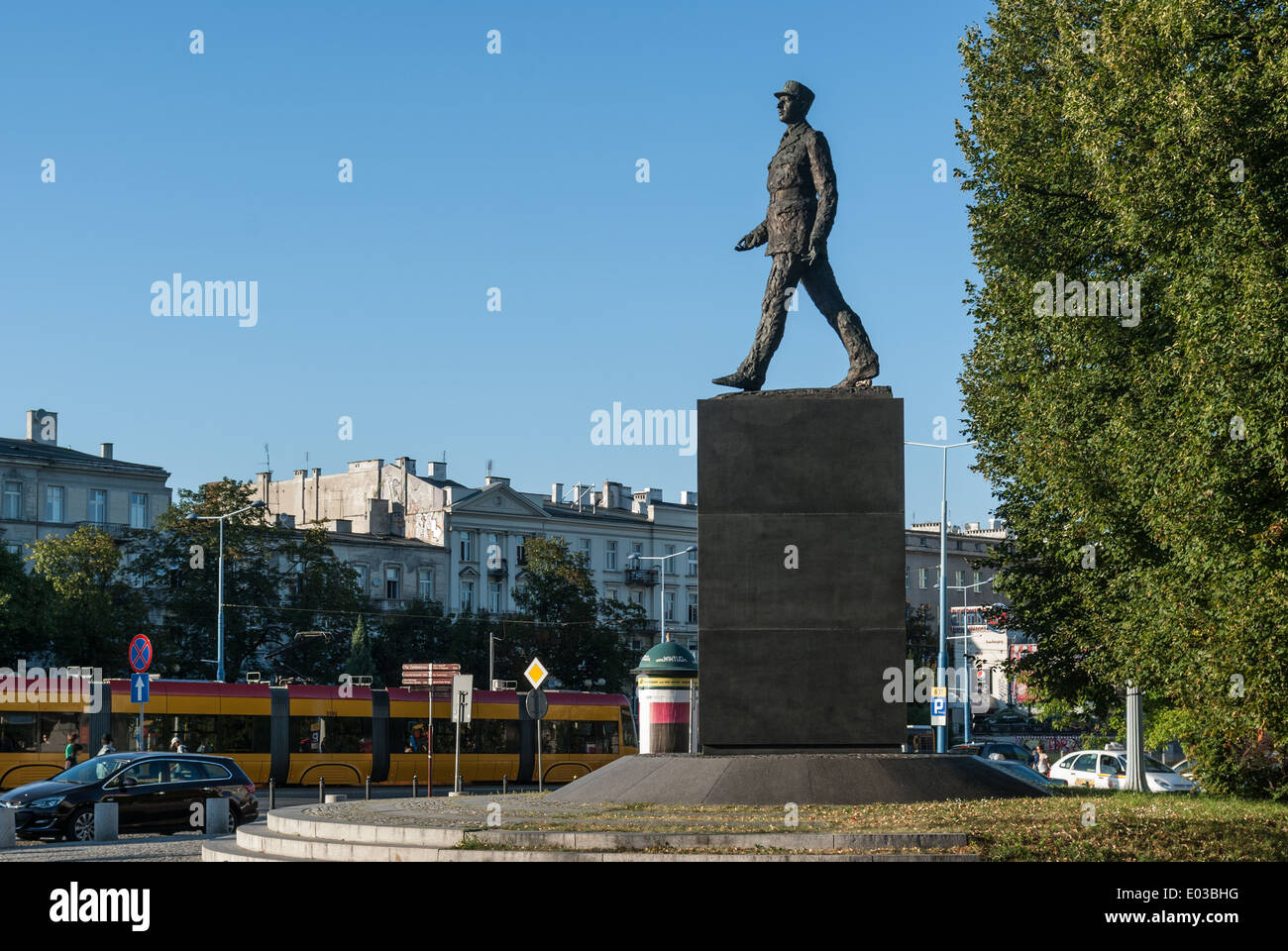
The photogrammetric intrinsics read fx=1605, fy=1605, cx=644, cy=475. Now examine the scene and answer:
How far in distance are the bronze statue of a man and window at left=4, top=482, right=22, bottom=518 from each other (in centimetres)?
6508

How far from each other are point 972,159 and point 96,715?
23550mm

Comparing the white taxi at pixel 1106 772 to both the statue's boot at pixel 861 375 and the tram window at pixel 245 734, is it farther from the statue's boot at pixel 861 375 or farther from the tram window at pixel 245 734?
the statue's boot at pixel 861 375

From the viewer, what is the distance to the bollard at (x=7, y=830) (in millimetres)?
22469

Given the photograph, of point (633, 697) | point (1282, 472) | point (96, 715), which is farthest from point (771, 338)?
point (633, 697)

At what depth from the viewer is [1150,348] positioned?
88.8 feet

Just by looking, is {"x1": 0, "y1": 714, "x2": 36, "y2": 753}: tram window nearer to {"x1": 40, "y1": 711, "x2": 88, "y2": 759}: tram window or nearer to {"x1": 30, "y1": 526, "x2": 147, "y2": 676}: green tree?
{"x1": 40, "y1": 711, "x2": 88, "y2": 759}: tram window

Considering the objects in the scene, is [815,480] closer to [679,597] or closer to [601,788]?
[601,788]

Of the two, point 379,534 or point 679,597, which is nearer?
point 379,534

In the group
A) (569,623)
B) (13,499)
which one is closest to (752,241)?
(569,623)

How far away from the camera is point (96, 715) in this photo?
37.8 meters

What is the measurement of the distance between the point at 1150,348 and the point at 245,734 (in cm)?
2437

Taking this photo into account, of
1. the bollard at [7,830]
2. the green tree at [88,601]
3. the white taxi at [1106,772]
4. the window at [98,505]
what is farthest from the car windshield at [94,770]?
the window at [98,505]

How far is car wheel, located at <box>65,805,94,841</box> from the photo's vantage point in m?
24.5

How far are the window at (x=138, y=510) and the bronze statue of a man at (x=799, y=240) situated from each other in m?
67.1
